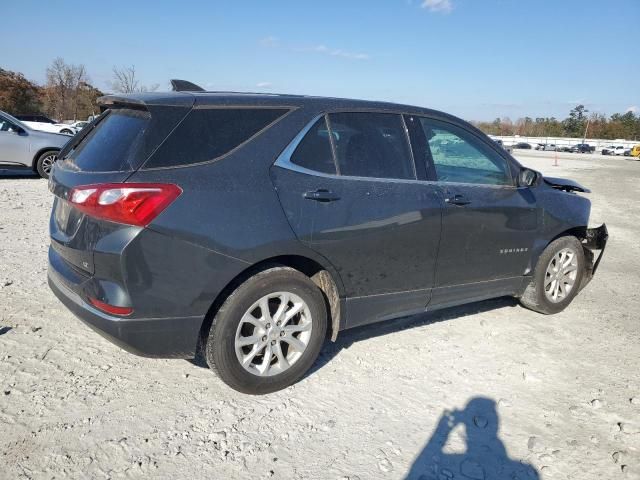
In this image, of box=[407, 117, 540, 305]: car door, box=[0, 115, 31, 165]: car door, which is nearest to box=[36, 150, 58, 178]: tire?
box=[0, 115, 31, 165]: car door

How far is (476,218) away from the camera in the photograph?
395cm

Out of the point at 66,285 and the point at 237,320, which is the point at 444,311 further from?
the point at 66,285

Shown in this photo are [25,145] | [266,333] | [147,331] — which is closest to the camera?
[147,331]

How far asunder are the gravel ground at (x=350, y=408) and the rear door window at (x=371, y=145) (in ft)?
4.47

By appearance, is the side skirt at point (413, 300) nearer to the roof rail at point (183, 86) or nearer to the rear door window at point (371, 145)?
the rear door window at point (371, 145)

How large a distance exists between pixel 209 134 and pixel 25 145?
34.4 feet

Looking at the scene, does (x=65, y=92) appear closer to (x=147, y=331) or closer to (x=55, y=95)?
(x=55, y=95)

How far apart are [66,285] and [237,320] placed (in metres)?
1.05

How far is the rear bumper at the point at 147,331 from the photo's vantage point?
2.74 m

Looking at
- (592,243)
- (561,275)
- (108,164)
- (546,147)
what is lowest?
(561,275)

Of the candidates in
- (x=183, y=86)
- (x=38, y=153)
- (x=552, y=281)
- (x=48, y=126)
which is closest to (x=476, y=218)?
(x=552, y=281)

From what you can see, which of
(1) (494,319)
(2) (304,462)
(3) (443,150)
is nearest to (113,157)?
(2) (304,462)

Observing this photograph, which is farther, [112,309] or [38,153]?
[38,153]

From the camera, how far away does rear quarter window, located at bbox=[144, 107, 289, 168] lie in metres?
2.82
